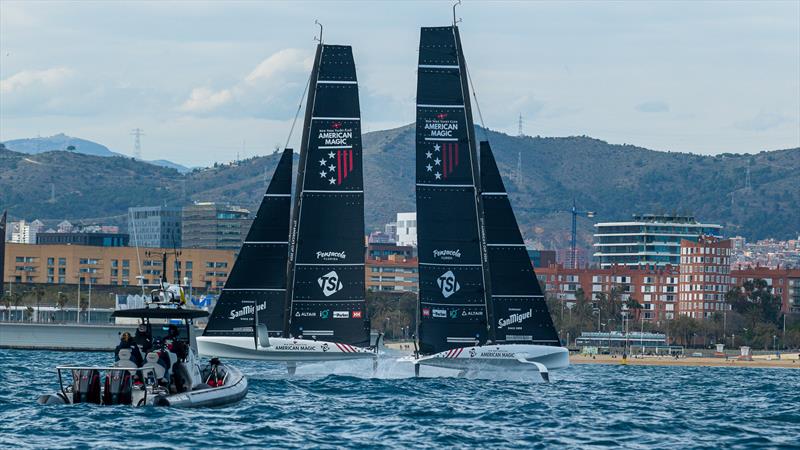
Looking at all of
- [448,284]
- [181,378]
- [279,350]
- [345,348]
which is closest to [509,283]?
[448,284]

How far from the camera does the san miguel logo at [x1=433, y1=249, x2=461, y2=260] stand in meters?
70.8

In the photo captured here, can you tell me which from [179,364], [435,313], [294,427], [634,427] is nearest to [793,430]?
[634,427]

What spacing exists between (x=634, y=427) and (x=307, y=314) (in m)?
25.5

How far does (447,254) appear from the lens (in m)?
70.9

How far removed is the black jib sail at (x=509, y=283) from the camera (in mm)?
70188

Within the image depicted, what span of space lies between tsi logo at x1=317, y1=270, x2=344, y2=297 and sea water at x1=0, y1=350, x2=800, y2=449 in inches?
165

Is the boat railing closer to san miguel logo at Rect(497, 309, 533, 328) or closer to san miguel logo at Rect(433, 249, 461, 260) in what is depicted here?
san miguel logo at Rect(433, 249, 461, 260)

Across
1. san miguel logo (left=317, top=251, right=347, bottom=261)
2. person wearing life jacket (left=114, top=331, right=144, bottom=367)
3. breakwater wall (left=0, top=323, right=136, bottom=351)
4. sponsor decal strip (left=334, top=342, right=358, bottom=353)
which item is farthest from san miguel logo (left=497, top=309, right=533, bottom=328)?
breakwater wall (left=0, top=323, right=136, bottom=351)


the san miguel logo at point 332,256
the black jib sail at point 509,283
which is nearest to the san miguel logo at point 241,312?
the san miguel logo at point 332,256

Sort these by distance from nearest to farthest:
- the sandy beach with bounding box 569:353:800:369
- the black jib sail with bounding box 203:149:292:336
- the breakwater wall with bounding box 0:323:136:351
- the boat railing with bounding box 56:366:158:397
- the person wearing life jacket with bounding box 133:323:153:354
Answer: the boat railing with bounding box 56:366:158:397, the person wearing life jacket with bounding box 133:323:153:354, the black jib sail with bounding box 203:149:292:336, the sandy beach with bounding box 569:353:800:369, the breakwater wall with bounding box 0:323:136:351

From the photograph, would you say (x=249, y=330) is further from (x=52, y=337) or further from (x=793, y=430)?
(x=52, y=337)

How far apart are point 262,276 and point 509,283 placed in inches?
422

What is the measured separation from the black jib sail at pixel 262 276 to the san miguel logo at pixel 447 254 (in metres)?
6.56

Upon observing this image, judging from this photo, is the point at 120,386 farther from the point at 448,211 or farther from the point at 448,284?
the point at 448,211
